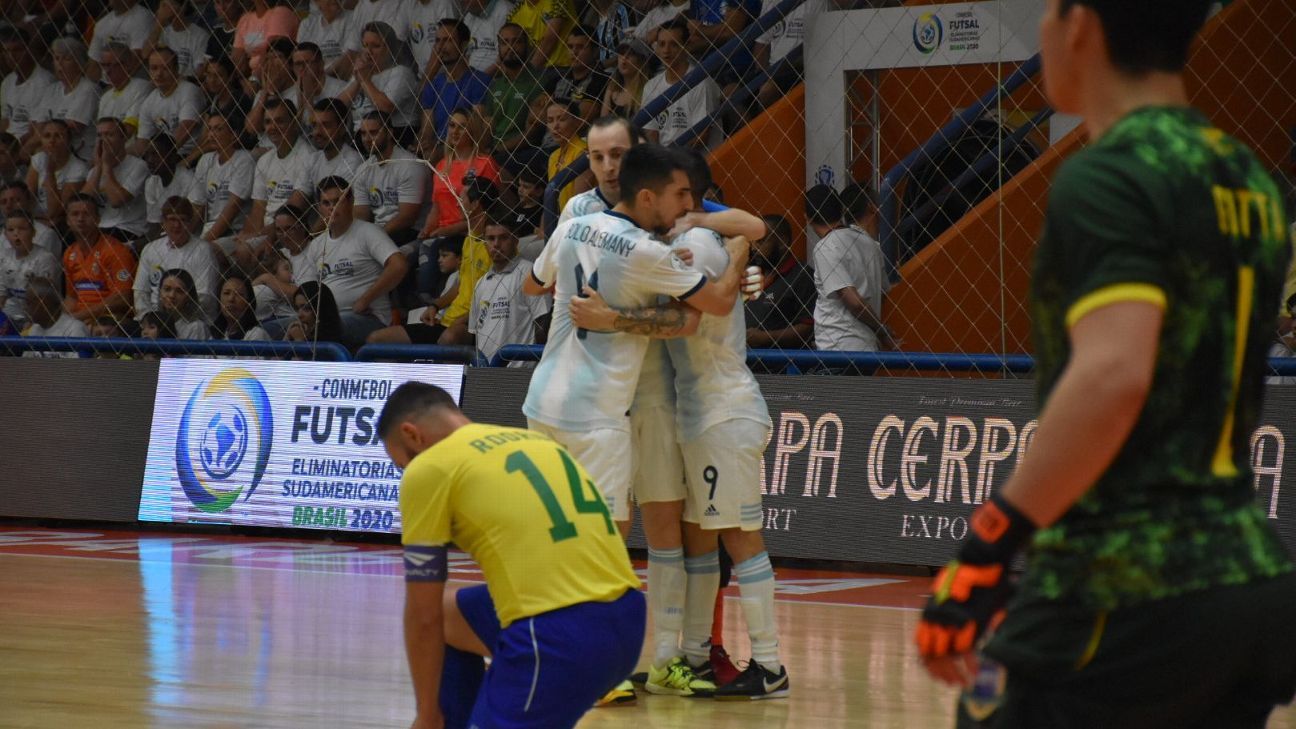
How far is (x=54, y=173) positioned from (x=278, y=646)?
8224mm

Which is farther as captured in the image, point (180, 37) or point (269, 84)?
point (180, 37)

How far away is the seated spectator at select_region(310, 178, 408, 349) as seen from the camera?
10992 millimetres

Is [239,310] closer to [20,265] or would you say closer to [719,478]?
[20,265]

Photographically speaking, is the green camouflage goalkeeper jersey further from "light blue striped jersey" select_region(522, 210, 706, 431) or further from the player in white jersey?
the player in white jersey

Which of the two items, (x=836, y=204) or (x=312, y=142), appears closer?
(x=836, y=204)

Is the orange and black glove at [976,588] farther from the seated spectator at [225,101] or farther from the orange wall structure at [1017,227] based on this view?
the seated spectator at [225,101]

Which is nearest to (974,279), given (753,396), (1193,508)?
(753,396)

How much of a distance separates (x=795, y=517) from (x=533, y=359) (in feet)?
6.12

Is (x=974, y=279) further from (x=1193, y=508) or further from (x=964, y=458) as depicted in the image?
(x=1193, y=508)

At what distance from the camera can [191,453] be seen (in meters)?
10.2

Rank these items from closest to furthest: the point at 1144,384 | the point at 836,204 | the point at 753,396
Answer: the point at 1144,384, the point at 753,396, the point at 836,204

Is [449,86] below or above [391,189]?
above

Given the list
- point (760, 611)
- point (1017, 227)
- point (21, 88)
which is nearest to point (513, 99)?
point (1017, 227)

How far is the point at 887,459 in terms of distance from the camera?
833 centimetres
